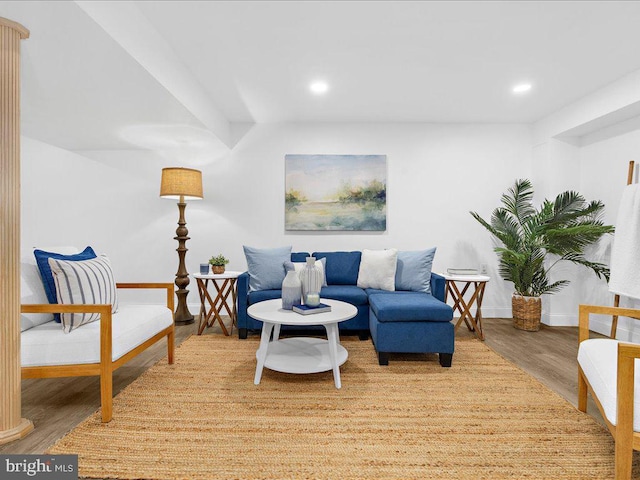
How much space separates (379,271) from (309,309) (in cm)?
139

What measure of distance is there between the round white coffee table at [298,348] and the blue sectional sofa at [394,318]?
38cm

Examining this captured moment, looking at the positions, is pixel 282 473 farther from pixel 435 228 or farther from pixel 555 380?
pixel 435 228

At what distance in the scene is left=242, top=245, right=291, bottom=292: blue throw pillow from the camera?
365cm

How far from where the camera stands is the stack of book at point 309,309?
8.11ft

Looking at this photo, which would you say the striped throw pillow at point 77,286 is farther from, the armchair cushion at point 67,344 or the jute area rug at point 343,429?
the jute area rug at point 343,429

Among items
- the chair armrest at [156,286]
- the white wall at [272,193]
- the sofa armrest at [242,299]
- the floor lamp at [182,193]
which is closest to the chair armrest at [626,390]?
the chair armrest at [156,286]

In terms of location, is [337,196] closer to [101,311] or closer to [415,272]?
[415,272]

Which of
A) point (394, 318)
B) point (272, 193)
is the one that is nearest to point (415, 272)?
point (394, 318)

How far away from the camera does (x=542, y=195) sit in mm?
4293

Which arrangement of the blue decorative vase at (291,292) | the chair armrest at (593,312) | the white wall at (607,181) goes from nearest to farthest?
the chair armrest at (593,312) → the blue decorative vase at (291,292) → the white wall at (607,181)

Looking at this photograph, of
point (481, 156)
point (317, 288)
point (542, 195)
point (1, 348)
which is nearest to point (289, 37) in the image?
point (317, 288)

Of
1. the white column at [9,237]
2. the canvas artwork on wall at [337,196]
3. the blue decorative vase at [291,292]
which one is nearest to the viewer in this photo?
the white column at [9,237]

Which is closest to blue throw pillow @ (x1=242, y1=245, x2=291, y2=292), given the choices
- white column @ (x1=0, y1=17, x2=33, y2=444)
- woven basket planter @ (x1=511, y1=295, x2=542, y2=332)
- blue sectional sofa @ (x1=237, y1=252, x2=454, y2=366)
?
blue sectional sofa @ (x1=237, y1=252, x2=454, y2=366)

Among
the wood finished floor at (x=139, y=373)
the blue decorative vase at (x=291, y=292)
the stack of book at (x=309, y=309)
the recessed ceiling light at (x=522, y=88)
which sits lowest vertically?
the wood finished floor at (x=139, y=373)
